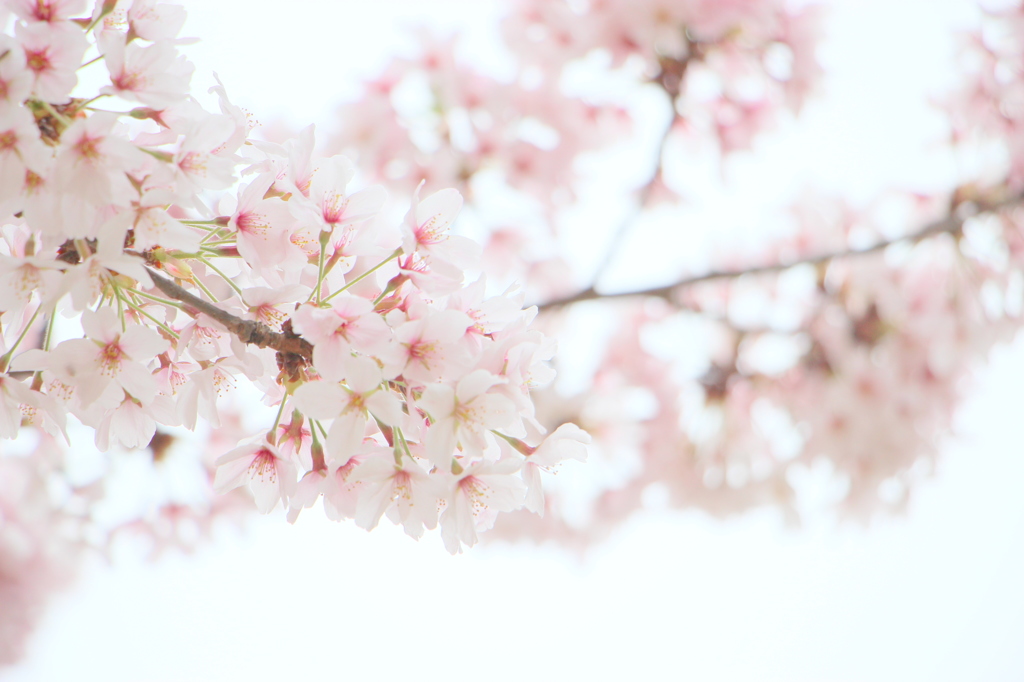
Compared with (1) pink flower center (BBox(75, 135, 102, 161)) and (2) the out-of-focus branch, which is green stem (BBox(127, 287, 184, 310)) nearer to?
(1) pink flower center (BBox(75, 135, 102, 161))

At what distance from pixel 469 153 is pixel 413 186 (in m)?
0.18

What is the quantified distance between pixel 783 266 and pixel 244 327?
1548 millimetres

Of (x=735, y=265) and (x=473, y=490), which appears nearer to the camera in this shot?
(x=473, y=490)

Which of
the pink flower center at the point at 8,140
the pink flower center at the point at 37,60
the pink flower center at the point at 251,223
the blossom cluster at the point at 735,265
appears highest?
the pink flower center at the point at 37,60

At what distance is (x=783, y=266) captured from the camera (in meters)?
1.88

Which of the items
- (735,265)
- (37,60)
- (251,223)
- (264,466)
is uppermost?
(37,60)

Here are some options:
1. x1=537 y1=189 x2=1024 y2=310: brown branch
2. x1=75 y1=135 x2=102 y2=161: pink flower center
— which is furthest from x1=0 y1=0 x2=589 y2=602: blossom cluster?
x1=537 y1=189 x2=1024 y2=310: brown branch

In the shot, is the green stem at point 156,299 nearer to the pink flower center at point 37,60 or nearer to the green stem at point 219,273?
the green stem at point 219,273

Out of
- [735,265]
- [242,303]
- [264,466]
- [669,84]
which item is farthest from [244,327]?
[735,265]

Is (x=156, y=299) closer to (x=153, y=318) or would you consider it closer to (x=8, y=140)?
(x=153, y=318)

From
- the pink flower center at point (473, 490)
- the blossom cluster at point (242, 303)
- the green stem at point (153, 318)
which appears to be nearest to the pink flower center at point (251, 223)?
the blossom cluster at point (242, 303)

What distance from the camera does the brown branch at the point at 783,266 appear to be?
1.76 metres

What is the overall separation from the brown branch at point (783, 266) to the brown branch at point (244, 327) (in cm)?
114

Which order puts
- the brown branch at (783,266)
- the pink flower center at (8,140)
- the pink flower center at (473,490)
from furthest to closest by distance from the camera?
the brown branch at (783,266)
the pink flower center at (473,490)
the pink flower center at (8,140)
